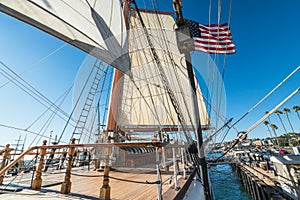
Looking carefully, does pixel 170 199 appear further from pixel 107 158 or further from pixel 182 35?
pixel 182 35

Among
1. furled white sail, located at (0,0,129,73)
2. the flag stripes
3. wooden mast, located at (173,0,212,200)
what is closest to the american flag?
the flag stripes

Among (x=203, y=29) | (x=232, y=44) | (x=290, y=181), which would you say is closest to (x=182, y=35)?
(x=203, y=29)

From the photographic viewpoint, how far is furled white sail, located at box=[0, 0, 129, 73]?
106 inches

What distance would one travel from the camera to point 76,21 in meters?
3.67

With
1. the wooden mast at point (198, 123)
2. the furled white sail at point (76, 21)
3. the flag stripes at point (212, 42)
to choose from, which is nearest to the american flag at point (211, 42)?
the flag stripes at point (212, 42)

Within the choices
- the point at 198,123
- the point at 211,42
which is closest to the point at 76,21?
the point at 211,42

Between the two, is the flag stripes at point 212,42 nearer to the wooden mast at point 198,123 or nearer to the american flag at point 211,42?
the american flag at point 211,42

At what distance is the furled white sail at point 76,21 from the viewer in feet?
8.85

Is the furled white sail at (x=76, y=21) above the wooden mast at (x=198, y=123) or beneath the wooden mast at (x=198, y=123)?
above

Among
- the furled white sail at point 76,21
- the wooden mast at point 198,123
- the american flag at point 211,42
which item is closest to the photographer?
the wooden mast at point 198,123

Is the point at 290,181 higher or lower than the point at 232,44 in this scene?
lower

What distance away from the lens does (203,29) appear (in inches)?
144

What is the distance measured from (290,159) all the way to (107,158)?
527 centimetres

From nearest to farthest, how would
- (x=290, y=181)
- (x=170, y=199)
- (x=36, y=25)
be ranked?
1. (x=170, y=199)
2. (x=36, y=25)
3. (x=290, y=181)
